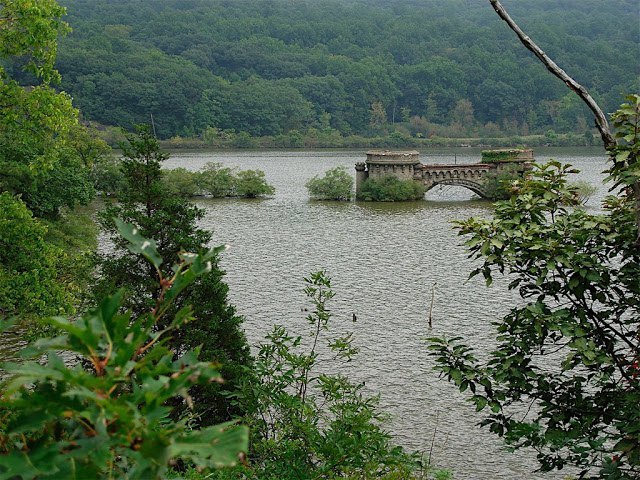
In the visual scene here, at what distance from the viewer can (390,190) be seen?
173ft

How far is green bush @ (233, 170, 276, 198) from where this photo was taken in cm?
5495

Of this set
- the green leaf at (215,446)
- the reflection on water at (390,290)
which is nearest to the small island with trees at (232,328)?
the green leaf at (215,446)

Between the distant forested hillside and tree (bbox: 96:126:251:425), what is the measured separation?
288 ft

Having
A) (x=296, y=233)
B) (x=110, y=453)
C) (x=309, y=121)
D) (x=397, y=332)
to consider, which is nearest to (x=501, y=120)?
(x=309, y=121)

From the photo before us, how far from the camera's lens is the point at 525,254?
24.8ft

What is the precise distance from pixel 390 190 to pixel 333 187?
12.6 ft

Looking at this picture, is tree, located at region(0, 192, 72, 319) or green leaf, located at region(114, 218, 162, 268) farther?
tree, located at region(0, 192, 72, 319)

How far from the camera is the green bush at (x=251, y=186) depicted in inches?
2163

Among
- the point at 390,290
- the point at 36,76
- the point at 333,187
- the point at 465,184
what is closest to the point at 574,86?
the point at 36,76

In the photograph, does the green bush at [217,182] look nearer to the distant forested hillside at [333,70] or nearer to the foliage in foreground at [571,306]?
the distant forested hillside at [333,70]

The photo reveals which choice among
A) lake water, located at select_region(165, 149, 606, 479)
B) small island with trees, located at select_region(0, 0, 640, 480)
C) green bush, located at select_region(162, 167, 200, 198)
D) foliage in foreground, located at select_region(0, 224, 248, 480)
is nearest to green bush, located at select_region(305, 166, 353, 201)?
small island with trees, located at select_region(0, 0, 640, 480)

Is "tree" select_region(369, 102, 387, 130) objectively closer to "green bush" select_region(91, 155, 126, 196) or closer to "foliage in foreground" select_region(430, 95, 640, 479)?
"green bush" select_region(91, 155, 126, 196)

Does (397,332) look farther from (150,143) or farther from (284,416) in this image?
(284,416)

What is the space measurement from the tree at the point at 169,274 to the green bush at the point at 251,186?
41434 millimetres
